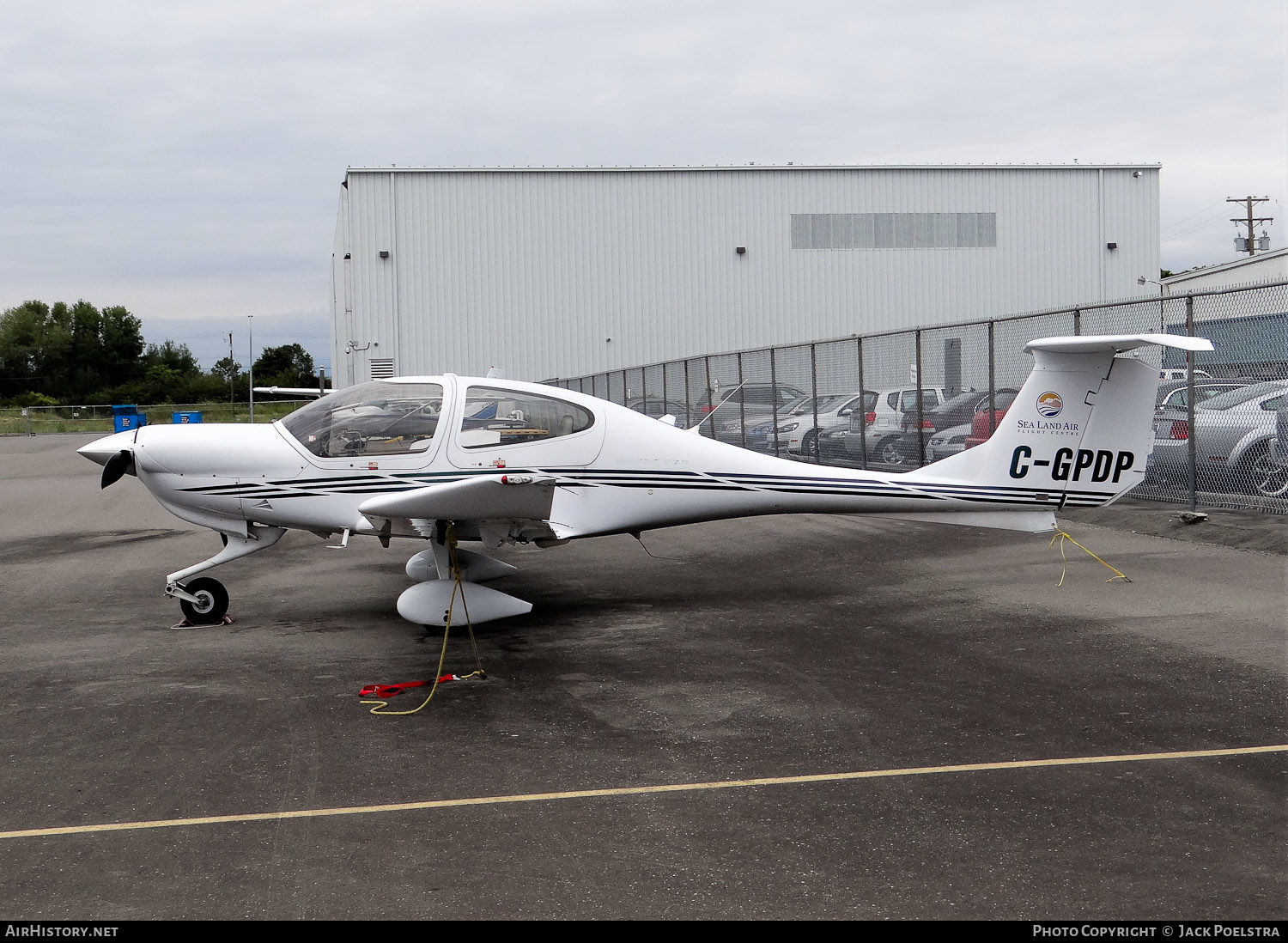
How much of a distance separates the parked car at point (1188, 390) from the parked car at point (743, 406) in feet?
26.8

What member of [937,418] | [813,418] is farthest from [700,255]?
[937,418]

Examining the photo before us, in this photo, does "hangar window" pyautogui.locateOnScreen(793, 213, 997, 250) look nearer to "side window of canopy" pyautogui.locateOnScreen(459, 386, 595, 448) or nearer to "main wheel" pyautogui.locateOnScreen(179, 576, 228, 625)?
"side window of canopy" pyautogui.locateOnScreen(459, 386, 595, 448)

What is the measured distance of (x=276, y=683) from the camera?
6.90 metres

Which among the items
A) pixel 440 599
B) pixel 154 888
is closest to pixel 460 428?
pixel 440 599

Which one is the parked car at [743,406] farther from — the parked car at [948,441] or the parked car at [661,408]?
the parked car at [948,441]

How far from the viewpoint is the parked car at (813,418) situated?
1852 cm

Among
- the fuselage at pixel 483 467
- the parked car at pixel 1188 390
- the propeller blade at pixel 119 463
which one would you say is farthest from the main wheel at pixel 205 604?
the parked car at pixel 1188 390

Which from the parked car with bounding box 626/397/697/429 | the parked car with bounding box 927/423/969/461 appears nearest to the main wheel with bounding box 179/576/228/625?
the parked car with bounding box 927/423/969/461

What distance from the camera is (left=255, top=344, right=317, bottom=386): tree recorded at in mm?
123562

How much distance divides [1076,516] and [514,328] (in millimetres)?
25510

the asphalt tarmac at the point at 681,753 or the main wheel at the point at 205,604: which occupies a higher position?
the main wheel at the point at 205,604

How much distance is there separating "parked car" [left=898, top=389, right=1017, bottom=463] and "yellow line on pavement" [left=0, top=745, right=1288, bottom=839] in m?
10.6

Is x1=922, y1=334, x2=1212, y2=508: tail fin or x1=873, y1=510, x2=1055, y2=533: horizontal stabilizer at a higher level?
x1=922, y1=334, x2=1212, y2=508: tail fin
